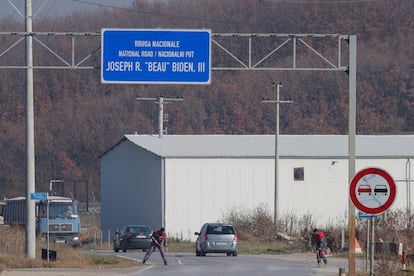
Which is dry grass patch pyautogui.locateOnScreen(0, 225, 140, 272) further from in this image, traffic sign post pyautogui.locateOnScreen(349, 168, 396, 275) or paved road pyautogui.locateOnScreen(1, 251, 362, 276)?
traffic sign post pyautogui.locateOnScreen(349, 168, 396, 275)

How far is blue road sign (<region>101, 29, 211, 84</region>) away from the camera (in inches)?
1191

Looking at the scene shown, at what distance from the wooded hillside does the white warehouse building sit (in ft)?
136

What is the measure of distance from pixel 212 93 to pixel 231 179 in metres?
65.8

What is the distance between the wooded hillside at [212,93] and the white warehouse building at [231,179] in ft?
136

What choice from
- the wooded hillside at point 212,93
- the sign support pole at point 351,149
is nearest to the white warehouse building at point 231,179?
the sign support pole at point 351,149

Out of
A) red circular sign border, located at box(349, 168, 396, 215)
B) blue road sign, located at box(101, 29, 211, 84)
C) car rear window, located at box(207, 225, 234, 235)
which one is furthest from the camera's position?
car rear window, located at box(207, 225, 234, 235)

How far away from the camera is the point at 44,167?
4658 inches

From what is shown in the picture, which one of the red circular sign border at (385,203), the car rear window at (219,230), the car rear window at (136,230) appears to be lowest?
the car rear window at (136,230)

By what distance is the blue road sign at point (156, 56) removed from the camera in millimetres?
30250

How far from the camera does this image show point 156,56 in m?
30.2

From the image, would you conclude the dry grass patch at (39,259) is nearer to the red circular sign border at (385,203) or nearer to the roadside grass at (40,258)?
the roadside grass at (40,258)

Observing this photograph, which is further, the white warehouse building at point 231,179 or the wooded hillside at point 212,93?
the wooded hillside at point 212,93

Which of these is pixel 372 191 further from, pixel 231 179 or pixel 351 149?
pixel 231 179

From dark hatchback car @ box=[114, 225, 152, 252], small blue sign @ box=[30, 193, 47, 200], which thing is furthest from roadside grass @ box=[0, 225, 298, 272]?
dark hatchback car @ box=[114, 225, 152, 252]
